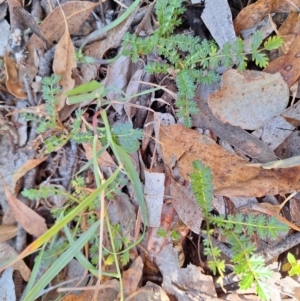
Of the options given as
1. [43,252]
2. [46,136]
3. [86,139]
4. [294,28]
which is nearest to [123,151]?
[86,139]

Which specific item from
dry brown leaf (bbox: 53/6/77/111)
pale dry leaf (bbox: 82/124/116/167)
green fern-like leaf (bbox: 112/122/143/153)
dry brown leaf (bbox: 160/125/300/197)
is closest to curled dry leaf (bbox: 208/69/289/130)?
dry brown leaf (bbox: 160/125/300/197)

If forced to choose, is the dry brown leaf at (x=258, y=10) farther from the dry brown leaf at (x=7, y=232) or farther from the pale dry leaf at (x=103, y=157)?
the dry brown leaf at (x=7, y=232)

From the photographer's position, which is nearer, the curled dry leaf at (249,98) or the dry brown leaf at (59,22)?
the curled dry leaf at (249,98)

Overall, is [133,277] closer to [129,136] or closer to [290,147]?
[129,136]

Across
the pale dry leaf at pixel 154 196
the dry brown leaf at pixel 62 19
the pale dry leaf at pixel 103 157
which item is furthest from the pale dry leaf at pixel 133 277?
the dry brown leaf at pixel 62 19

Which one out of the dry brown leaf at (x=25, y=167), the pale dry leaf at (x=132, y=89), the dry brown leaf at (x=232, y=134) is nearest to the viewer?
the dry brown leaf at (x=232, y=134)

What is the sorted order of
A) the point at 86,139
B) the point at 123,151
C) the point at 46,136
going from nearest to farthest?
the point at 123,151, the point at 86,139, the point at 46,136

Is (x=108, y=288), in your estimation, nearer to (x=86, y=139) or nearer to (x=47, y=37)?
(x=86, y=139)
